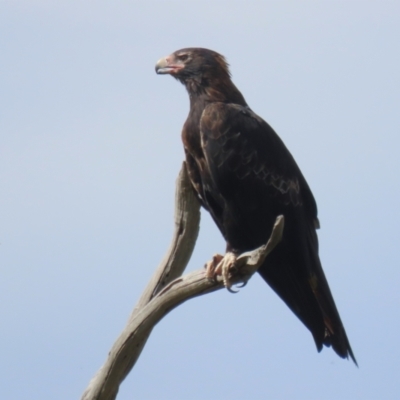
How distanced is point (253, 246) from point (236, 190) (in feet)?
1.58

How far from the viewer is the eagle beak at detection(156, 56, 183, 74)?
8539 millimetres

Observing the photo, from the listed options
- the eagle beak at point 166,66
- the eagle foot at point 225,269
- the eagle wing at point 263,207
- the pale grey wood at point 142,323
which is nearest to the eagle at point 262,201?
the eagle wing at point 263,207

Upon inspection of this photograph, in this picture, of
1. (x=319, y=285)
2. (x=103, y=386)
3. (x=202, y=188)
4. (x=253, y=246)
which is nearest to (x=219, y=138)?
(x=202, y=188)

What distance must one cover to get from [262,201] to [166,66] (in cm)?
184

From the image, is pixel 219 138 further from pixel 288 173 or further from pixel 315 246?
pixel 315 246

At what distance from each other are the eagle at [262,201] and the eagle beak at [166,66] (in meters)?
0.90

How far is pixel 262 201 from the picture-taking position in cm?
754

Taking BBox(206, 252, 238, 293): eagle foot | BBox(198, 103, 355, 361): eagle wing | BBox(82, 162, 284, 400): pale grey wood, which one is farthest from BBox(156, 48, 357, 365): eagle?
BBox(82, 162, 284, 400): pale grey wood

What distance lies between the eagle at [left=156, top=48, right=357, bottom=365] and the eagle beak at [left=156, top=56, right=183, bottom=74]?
2.95 feet

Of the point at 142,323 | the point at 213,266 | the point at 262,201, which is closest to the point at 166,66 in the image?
the point at 262,201

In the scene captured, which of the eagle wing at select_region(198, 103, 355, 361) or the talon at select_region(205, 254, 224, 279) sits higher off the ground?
the eagle wing at select_region(198, 103, 355, 361)

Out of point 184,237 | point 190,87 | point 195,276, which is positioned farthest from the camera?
point 190,87

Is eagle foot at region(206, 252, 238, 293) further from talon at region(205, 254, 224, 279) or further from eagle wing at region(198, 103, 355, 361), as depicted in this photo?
eagle wing at region(198, 103, 355, 361)

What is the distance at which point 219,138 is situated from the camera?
24.6 feet
